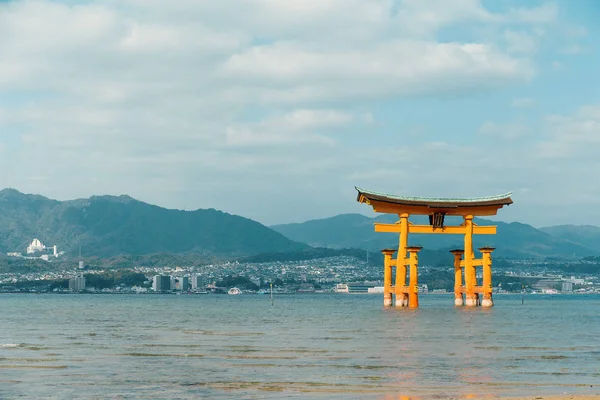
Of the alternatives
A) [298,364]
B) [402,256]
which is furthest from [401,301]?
[298,364]

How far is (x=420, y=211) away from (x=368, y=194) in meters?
6.02

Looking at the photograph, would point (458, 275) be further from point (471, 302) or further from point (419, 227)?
point (419, 227)

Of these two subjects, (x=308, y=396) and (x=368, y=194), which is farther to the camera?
(x=368, y=194)

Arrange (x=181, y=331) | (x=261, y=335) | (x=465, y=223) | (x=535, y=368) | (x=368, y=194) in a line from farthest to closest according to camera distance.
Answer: (x=465, y=223)
(x=368, y=194)
(x=181, y=331)
(x=261, y=335)
(x=535, y=368)

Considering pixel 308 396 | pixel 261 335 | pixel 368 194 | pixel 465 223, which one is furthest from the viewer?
pixel 465 223

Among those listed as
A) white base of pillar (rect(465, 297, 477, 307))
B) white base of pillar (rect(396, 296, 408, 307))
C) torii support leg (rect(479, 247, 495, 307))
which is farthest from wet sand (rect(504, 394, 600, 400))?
white base of pillar (rect(465, 297, 477, 307))

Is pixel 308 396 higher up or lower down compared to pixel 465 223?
lower down

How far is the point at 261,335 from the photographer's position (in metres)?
48.3

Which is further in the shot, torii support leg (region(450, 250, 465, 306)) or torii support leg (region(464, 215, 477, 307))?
torii support leg (region(450, 250, 465, 306))

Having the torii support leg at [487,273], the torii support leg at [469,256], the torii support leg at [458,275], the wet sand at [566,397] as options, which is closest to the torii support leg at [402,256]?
the torii support leg at [469,256]

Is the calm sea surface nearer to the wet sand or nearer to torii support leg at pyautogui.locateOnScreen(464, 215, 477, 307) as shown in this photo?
the wet sand

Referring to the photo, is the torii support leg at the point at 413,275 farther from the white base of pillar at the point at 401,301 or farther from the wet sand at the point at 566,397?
the wet sand at the point at 566,397

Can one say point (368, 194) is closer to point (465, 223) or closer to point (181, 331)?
point (465, 223)

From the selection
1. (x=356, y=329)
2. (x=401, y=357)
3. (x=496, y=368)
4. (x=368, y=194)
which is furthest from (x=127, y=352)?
(x=368, y=194)
